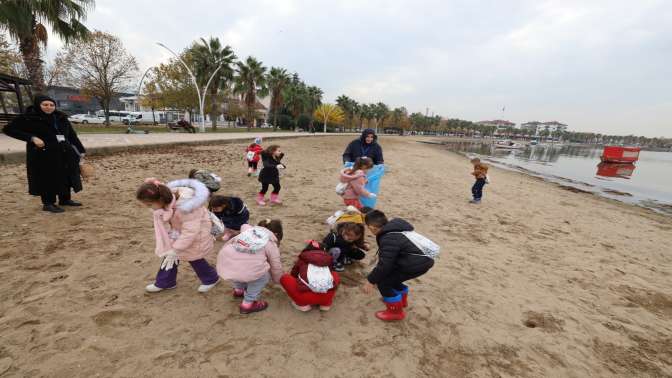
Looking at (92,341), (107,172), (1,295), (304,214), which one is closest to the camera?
(92,341)

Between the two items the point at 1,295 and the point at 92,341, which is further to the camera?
the point at 1,295

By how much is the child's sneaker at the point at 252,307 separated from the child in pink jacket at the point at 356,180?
2.46 metres

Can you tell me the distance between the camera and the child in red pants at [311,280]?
2664mm

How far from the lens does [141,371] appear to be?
2012 millimetres

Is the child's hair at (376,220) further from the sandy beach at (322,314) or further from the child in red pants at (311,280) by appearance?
the sandy beach at (322,314)

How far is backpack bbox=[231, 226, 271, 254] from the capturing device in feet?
8.31

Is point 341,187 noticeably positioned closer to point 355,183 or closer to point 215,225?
point 355,183

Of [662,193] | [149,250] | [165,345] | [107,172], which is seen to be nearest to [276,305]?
[165,345]

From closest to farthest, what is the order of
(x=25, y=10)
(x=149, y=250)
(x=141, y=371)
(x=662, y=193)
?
(x=141, y=371) < (x=149, y=250) < (x=25, y=10) < (x=662, y=193)

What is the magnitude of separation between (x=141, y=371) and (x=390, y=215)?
5.24 m

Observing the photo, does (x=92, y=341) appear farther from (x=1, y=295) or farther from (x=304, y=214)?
A: (x=304, y=214)

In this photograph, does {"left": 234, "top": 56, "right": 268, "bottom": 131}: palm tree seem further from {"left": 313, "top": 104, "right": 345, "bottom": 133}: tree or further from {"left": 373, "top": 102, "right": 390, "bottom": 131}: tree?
{"left": 373, "top": 102, "right": 390, "bottom": 131}: tree

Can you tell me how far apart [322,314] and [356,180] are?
94.4 inches

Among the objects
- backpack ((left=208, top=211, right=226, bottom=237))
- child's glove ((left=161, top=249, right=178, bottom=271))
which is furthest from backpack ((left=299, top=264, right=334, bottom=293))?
child's glove ((left=161, top=249, right=178, bottom=271))
